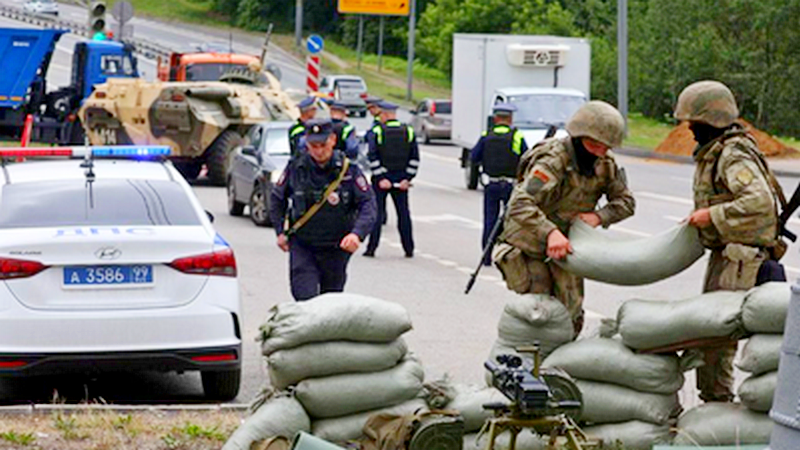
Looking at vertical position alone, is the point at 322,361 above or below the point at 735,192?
below

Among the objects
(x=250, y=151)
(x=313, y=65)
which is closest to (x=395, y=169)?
(x=250, y=151)

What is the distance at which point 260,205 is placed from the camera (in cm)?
2436

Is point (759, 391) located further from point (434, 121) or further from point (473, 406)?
point (434, 121)

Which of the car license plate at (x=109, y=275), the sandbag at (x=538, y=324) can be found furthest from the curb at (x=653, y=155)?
the sandbag at (x=538, y=324)

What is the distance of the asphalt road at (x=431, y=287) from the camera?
11.3 metres

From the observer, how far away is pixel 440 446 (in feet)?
24.5

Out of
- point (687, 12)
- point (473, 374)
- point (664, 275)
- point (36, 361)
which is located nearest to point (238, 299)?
point (36, 361)

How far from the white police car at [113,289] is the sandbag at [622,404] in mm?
2783

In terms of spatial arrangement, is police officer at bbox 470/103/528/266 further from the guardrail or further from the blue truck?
the guardrail

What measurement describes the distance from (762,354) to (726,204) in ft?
2.92

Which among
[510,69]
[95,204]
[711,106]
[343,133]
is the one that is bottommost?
[510,69]

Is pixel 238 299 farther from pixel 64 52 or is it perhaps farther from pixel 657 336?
pixel 64 52

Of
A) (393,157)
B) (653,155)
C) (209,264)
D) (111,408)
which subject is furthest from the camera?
(653,155)

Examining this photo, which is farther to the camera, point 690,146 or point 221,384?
point 690,146
